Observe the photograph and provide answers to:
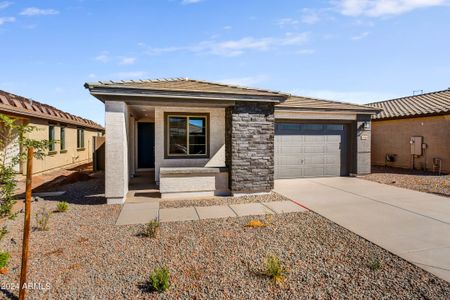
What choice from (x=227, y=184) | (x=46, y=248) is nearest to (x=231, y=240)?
(x=46, y=248)

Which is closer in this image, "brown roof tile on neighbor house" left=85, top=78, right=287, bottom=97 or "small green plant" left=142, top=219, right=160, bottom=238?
"small green plant" left=142, top=219, right=160, bottom=238

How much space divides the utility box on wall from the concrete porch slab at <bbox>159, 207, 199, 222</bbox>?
14.3 meters

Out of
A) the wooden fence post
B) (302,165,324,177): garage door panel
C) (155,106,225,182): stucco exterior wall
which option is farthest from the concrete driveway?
the wooden fence post

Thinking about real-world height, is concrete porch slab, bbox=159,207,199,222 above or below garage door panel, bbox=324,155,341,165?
below

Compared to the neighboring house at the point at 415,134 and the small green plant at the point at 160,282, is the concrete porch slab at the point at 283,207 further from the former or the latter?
the neighboring house at the point at 415,134

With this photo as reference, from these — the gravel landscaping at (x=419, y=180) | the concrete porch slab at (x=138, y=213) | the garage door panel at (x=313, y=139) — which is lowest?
the concrete porch slab at (x=138, y=213)

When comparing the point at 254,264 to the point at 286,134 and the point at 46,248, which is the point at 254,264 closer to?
the point at 46,248

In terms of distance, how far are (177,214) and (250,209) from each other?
209 centimetres

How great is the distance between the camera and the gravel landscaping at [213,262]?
3.65 meters

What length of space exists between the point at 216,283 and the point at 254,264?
82 cm

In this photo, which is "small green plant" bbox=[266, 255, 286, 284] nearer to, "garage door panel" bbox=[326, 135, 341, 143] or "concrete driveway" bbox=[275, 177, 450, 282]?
"concrete driveway" bbox=[275, 177, 450, 282]

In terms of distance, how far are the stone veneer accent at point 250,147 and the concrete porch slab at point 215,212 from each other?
4.71 feet

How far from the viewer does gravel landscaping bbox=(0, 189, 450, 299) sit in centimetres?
365

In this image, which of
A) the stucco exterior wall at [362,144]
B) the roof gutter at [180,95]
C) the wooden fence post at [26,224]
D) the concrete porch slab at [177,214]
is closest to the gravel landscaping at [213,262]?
the wooden fence post at [26,224]
